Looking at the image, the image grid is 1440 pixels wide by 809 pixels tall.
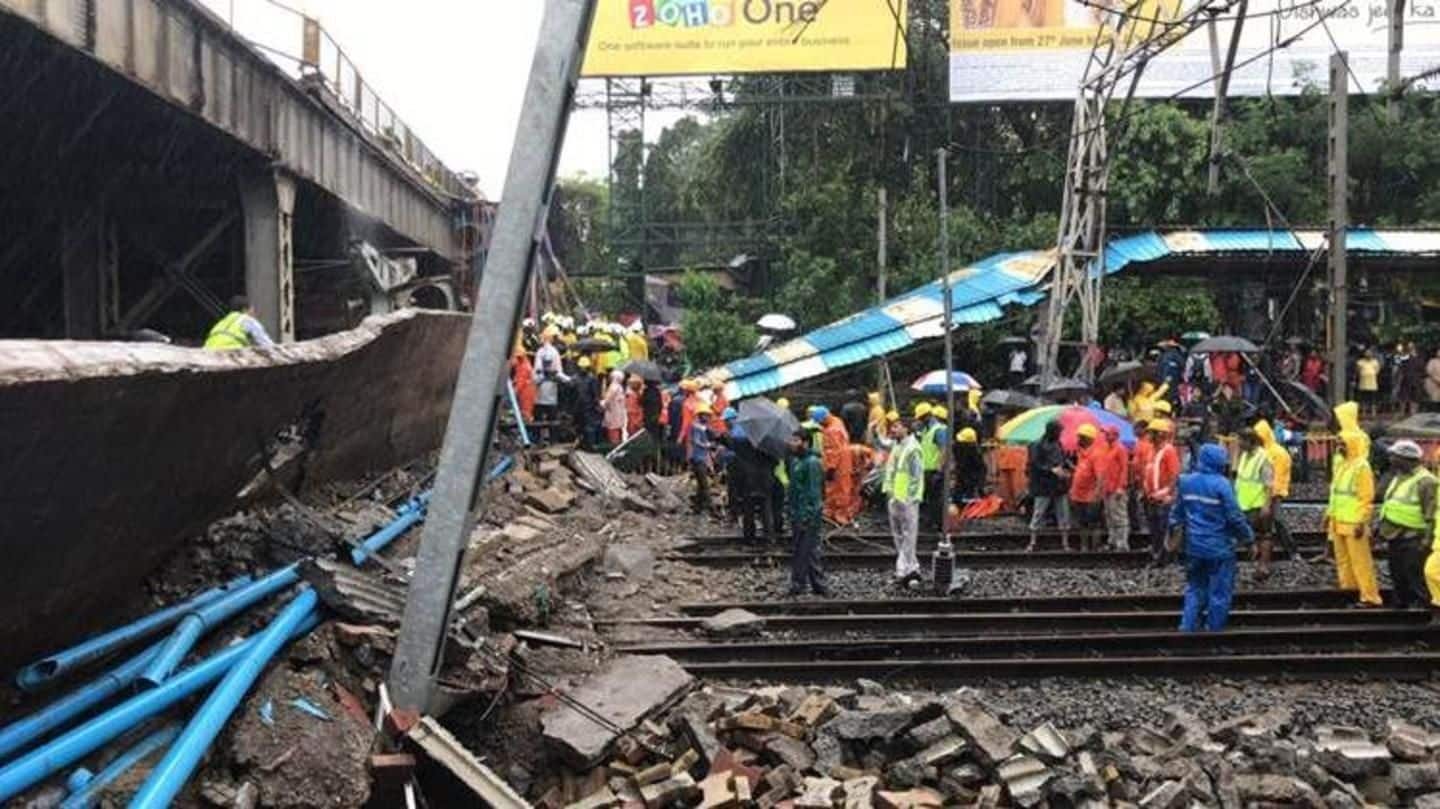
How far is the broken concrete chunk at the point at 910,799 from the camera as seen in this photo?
693 centimetres

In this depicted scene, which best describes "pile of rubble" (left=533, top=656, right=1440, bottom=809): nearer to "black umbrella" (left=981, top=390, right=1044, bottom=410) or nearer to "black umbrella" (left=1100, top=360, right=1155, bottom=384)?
"black umbrella" (left=981, top=390, right=1044, bottom=410)

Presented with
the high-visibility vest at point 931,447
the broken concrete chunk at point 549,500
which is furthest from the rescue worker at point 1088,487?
the broken concrete chunk at point 549,500

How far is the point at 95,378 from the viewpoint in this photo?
16.2 feet

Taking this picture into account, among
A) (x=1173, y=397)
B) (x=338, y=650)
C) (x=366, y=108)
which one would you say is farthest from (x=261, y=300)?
(x=1173, y=397)

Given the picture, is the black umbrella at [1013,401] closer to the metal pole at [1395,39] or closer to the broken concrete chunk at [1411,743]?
the metal pole at [1395,39]

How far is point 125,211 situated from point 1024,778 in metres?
20.0

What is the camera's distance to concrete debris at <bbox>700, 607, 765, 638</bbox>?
11242mm

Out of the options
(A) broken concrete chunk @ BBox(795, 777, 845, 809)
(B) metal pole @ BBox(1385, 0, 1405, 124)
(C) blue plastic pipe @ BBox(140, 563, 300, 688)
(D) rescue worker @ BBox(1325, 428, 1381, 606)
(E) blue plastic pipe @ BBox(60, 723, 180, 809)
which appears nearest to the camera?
(E) blue plastic pipe @ BBox(60, 723, 180, 809)

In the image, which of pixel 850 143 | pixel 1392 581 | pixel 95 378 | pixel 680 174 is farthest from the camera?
pixel 680 174

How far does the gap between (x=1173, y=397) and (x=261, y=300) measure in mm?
16567

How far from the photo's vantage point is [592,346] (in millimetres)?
21922

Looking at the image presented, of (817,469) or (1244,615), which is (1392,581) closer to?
(1244,615)

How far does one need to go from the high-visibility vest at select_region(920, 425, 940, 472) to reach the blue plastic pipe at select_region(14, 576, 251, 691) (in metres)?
10.4

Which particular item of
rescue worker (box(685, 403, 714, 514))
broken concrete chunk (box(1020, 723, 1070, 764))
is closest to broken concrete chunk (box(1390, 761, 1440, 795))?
broken concrete chunk (box(1020, 723, 1070, 764))
